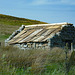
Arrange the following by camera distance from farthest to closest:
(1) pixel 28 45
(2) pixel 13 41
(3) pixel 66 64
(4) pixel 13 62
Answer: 1. (2) pixel 13 41
2. (1) pixel 28 45
3. (4) pixel 13 62
4. (3) pixel 66 64

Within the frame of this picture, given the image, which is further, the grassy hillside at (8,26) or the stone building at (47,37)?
the grassy hillside at (8,26)

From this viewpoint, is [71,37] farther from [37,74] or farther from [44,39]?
[37,74]

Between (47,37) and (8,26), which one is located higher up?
(8,26)

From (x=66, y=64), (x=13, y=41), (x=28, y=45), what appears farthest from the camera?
(x=13, y=41)

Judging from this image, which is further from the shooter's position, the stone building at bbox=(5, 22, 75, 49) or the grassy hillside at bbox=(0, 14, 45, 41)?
the grassy hillside at bbox=(0, 14, 45, 41)

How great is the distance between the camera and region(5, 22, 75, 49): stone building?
52.2ft

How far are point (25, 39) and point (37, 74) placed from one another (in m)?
10.2

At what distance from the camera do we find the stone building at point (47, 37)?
1591cm

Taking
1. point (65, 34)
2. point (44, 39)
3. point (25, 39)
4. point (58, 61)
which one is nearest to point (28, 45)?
point (25, 39)

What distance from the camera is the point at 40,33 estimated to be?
17.4 meters

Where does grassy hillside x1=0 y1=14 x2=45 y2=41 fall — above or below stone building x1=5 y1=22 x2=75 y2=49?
above

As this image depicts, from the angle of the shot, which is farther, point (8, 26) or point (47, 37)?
point (8, 26)

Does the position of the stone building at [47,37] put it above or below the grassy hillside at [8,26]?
below

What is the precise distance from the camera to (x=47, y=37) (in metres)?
16.1
